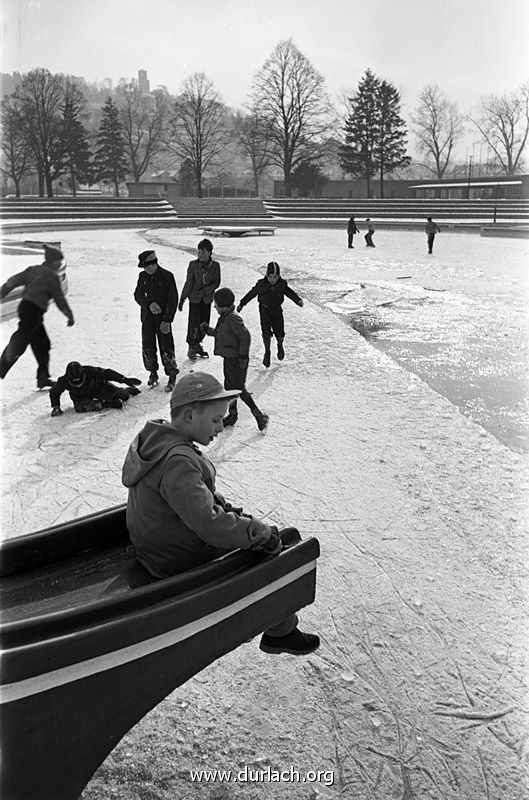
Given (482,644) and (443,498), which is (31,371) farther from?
(482,644)

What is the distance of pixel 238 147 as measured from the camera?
535 centimetres

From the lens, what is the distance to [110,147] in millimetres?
6355

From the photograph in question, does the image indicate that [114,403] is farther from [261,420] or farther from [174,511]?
[174,511]

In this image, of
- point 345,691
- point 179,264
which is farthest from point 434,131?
point 179,264

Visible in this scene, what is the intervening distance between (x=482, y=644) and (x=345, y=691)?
2.10 feet

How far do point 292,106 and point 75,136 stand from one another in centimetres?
184

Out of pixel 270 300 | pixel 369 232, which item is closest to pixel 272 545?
pixel 270 300

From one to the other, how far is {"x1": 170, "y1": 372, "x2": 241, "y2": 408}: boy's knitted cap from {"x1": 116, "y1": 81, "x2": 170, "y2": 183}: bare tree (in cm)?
202

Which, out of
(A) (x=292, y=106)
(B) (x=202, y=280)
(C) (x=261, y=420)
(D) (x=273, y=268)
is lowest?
(C) (x=261, y=420)

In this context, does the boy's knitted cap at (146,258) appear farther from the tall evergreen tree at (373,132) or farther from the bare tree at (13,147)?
the tall evergreen tree at (373,132)

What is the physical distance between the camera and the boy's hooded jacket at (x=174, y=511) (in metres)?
1.99

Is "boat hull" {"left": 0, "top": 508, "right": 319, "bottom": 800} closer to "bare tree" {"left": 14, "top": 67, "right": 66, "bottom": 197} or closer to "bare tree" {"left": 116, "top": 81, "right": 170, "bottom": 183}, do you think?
"bare tree" {"left": 14, "top": 67, "right": 66, "bottom": 197}

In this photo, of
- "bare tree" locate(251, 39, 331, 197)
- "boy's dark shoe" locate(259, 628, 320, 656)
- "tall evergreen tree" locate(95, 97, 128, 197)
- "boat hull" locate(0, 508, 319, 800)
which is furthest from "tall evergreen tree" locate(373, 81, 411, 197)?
"boat hull" locate(0, 508, 319, 800)

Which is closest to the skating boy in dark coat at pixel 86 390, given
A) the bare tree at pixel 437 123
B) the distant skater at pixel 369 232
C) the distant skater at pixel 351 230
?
the bare tree at pixel 437 123
